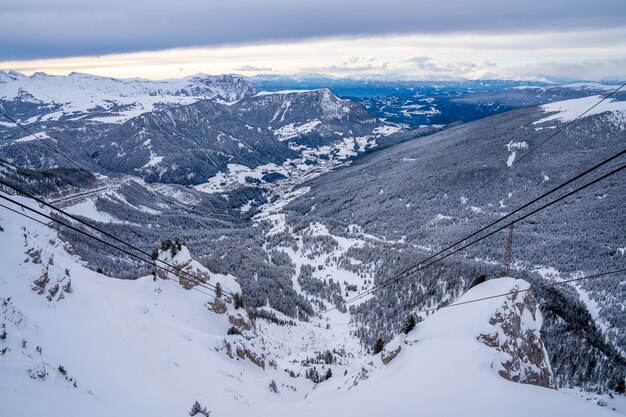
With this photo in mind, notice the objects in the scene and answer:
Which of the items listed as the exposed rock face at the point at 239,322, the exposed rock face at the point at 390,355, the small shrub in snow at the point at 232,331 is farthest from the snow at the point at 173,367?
the exposed rock face at the point at 239,322

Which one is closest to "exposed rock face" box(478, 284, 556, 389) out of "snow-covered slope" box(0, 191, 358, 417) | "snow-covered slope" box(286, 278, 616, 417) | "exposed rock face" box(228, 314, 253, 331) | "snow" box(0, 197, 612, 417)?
"snow-covered slope" box(286, 278, 616, 417)

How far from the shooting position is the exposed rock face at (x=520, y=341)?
1033 inches

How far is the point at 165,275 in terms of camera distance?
62312 millimetres

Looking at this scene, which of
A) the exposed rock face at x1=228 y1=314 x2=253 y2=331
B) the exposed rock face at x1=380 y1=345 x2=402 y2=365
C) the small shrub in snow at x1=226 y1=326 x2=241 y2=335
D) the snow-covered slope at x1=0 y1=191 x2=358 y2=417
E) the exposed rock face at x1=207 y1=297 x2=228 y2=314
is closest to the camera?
the snow-covered slope at x1=0 y1=191 x2=358 y2=417

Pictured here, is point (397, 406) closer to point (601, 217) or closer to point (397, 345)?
point (397, 345)

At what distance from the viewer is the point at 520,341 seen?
29984 mm

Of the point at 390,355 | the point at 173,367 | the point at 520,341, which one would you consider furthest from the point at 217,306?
the point at 520,341

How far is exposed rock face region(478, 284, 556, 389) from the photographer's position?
86.1 ft

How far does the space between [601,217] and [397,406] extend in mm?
231116

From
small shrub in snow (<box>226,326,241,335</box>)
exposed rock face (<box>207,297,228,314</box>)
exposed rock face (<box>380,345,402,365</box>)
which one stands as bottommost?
small shrub in snow (<box>226,326,241,335</box>)

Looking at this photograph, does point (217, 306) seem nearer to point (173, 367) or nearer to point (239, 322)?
point (239, 322)

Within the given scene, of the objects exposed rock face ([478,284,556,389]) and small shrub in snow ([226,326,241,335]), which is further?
small shrub in snow ([226,326,241,335])

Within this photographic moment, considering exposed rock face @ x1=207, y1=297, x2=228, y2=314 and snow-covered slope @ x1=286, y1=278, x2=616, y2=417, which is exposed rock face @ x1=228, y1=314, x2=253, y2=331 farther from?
snow-covered slope @ x1=286, y1=278, x2=616, y2=417

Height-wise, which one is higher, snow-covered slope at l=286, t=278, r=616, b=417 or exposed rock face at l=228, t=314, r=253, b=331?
snow-covered slope at l=286, t=278, r=616, b=417
